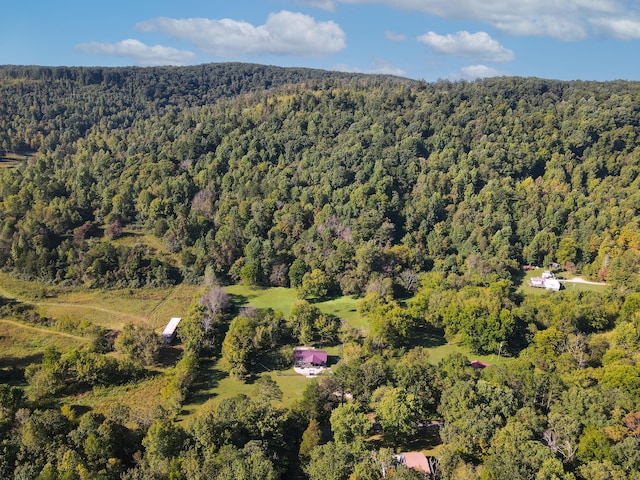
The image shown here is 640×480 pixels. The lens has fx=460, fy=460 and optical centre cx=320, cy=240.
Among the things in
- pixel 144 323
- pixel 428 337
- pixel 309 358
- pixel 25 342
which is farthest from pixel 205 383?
pixel 428 337

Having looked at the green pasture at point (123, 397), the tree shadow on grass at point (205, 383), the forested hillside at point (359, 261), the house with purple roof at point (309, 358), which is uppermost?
the forested hillside at point (359, 261)

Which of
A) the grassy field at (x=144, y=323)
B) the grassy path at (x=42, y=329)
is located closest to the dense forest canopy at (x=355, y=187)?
the grassy field at (x=144, y=323)

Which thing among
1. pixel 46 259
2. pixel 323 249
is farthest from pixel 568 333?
pixel 46 259

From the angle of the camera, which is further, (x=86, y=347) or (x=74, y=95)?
(x=74, y=95)

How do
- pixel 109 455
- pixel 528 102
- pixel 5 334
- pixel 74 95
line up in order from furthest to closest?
pixel 74 95 < pixel 528 102 < pixel 5 334 < pixel 109 455

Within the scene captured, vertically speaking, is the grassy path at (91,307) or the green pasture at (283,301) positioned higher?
the green pasture at (283,301)

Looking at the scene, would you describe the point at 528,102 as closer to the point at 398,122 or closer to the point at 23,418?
the point at 398,122

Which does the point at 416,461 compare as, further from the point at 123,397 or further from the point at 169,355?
the point at 169,355

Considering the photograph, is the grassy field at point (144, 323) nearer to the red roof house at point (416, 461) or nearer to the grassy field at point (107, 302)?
the grassy field at point (107, 302)
